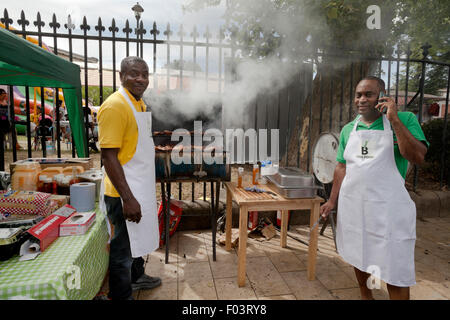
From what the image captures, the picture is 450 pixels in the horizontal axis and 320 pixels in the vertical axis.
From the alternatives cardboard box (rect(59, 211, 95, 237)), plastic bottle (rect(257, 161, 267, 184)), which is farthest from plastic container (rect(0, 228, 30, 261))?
plastic bottle (rect(257, 161, 267, 184))

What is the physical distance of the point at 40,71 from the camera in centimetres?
254

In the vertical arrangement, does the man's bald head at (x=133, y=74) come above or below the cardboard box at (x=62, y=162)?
above

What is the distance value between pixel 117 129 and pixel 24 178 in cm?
158

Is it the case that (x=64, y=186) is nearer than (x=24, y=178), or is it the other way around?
(x=24, y=178)

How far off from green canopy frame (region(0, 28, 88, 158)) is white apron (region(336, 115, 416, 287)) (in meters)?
2.97

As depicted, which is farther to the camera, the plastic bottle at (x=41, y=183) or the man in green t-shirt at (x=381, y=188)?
the plastic bottle at (x=41, y=183)

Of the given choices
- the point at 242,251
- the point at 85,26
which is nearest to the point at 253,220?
the point at 242,251

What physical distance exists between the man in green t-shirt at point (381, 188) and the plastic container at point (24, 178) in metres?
3.33

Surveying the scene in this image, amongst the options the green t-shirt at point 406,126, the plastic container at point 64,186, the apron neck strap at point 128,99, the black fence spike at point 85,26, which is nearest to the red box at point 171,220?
the plastic container at point 64,186

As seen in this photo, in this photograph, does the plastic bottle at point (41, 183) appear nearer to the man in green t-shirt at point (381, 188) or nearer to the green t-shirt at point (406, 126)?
the man in green t-shirt at point (381, 188)

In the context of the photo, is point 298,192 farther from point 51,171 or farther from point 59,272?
point 51,171

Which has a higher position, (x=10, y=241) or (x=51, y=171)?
(x=51, y=171)

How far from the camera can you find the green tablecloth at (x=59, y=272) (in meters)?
1.61

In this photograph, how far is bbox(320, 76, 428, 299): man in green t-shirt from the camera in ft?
7.32
